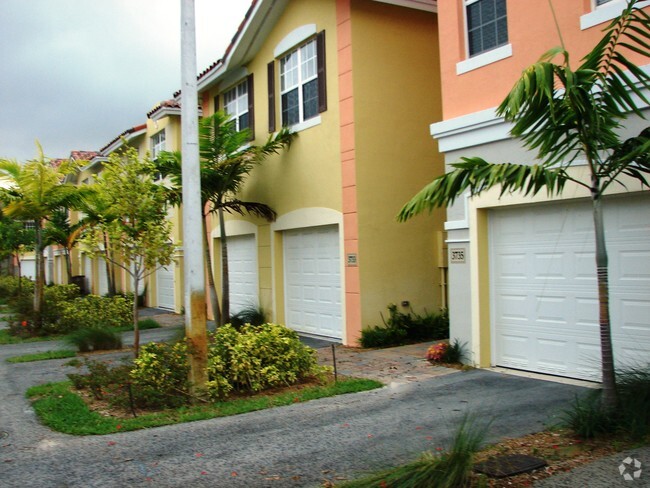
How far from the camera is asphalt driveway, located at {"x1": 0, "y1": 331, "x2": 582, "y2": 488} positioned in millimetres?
5070

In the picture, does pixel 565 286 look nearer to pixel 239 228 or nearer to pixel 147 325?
pixel 239 228

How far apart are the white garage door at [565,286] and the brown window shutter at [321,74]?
470 cm

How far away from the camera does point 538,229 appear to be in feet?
26.8

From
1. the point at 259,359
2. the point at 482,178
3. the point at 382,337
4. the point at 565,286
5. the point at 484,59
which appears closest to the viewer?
the point at 482,178

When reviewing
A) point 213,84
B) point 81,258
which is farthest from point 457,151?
point 81,258

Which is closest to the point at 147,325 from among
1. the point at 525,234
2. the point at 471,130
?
the point at 471,130

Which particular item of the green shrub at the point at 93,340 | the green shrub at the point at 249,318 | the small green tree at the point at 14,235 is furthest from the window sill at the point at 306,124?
the small green tree at the point at 14,235

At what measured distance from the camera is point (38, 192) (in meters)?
14.5

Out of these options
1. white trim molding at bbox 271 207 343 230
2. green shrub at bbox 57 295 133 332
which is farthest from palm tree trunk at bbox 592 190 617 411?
green shrub at bbox 57 295 133 332

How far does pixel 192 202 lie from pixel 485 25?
15.9 feet

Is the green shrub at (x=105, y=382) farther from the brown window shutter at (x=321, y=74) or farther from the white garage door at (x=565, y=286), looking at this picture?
the brown window shutter at (x=321, y=74)

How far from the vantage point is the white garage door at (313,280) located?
12.2 metres

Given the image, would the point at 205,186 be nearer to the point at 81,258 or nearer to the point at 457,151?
the point at 457,151

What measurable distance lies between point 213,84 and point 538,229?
10.8 m
